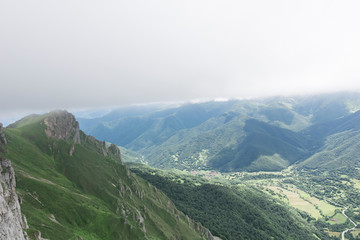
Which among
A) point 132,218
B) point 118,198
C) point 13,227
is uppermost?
point 13,227

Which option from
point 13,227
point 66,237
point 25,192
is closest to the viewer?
point 13,227

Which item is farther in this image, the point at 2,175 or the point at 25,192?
the point at 25,192

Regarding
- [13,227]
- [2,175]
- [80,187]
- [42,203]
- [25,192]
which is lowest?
[80,187]

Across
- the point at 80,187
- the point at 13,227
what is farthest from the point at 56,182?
the point at 13,227

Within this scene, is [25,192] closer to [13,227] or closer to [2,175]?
[2,175]

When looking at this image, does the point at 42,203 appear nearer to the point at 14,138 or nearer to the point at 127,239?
the point at 127,239

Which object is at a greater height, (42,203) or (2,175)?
(2,175)

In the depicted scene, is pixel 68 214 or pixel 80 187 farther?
pixel 80 187

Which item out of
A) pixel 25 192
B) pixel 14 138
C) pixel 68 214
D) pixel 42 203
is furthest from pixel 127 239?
pixel 14 138

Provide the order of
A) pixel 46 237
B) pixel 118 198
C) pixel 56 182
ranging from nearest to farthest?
pixel 46 237
pixel 56 182
pixel 118 198
